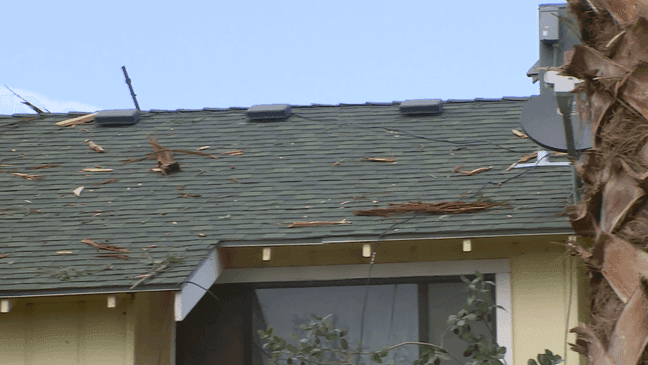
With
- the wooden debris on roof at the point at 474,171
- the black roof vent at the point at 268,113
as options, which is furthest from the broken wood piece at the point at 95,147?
the wooden debris on roof at the point at 474,171

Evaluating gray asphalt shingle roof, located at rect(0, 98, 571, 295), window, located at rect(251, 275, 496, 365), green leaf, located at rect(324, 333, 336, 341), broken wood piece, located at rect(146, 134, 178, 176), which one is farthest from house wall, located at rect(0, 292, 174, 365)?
broken wood piece, located at rect(146, 134, 178, 176)

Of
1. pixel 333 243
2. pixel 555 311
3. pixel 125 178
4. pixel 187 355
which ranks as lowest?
pixel 187 355

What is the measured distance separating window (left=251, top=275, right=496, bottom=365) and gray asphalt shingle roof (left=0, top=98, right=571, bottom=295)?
687 millimetres

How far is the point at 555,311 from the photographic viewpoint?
21.5ft

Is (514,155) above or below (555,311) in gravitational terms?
above

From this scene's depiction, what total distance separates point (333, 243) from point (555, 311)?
6.52 ft

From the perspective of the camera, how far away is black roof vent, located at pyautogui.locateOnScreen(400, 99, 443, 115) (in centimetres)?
926

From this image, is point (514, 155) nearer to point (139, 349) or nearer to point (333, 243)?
point (333, 243)

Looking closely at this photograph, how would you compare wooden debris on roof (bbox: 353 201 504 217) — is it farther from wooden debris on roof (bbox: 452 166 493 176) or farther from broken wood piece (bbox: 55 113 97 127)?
broken wood piece (bbox: 55 113 97 127)

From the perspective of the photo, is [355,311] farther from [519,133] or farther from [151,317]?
[519,133]

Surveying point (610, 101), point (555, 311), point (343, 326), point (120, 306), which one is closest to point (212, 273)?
point (120, 306)

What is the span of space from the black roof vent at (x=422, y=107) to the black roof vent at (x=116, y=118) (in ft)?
11.1

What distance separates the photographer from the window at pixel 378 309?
692 cm

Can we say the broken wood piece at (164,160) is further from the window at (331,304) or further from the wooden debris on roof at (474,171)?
the wooden debris on roof at (474,171)
